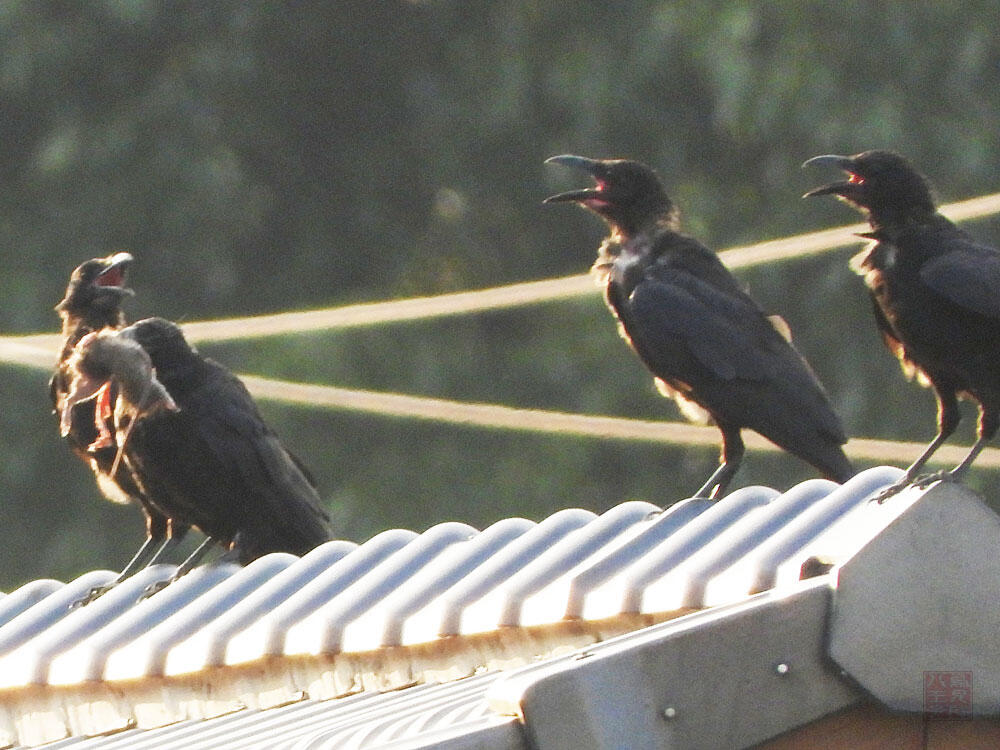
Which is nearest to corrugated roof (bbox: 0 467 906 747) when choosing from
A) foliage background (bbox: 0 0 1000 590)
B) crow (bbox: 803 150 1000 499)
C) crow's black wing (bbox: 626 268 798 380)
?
crow (bbox: 803 150 1000 499)

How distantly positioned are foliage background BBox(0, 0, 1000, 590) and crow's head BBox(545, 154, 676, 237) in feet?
22.1

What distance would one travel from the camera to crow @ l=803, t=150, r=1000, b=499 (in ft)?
17.1

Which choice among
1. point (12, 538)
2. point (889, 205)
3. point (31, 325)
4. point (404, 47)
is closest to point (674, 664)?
point (889, 205)

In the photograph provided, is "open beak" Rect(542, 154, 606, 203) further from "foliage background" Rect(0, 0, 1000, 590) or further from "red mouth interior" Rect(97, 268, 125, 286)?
"foliage background" Rect(0, 0, 1000, 590)

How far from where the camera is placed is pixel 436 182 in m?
16.7

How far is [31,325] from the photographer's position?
15000mm

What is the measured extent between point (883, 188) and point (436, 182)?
11197 mm

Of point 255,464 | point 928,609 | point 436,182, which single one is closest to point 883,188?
point 255,464

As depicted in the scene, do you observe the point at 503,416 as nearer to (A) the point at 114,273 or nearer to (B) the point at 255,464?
(A) the point at 114,273

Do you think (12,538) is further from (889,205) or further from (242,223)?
(889,205)

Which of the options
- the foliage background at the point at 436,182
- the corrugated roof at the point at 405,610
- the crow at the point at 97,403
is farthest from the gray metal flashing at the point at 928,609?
the foliage background at the point at 436,182

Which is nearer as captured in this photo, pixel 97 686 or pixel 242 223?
pixel 97 686

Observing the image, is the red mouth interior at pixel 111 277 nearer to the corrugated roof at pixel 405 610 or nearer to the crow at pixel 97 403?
the crow at pixel 97 403

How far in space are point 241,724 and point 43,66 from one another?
11963 millimetres
